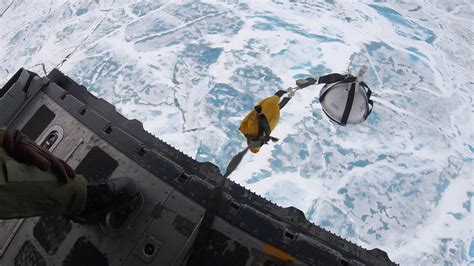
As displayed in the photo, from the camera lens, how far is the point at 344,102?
5.01 metres

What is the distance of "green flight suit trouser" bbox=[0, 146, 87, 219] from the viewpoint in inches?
102

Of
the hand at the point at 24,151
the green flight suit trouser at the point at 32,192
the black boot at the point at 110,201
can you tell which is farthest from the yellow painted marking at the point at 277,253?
the hand at the point at 24,151

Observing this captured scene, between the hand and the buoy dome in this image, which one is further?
the buoy dome

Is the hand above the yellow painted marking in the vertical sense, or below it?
above

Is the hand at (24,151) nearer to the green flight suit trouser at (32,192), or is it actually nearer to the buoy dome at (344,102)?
the green flight suit trouser at (32,192)

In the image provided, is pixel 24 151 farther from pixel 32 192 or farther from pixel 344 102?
pixel 344 102

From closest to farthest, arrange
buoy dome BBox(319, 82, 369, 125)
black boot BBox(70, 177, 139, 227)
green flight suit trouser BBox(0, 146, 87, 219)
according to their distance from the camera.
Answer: green flight suit trouser BBox(0, 146, 87, 219), black boot BBox(70, 177, 139, 227), buoy dome BBox(319, 82, 369, 125)

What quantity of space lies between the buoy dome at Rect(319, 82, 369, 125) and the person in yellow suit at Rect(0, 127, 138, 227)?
2829 millimetres

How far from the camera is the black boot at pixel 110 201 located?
3.58 meters

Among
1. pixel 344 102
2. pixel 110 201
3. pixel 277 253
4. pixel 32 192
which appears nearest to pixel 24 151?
pixel 32 192

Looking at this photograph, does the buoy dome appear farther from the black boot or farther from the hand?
the hand

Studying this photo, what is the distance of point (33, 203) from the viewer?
9.34ft

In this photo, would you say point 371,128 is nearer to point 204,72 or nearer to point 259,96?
point 259,96

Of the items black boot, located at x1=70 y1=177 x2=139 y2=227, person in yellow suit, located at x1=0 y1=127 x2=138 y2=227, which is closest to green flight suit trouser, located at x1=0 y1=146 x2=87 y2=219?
person in yellow suit, located at x1=0 y1=127 x2=138 y2=227
